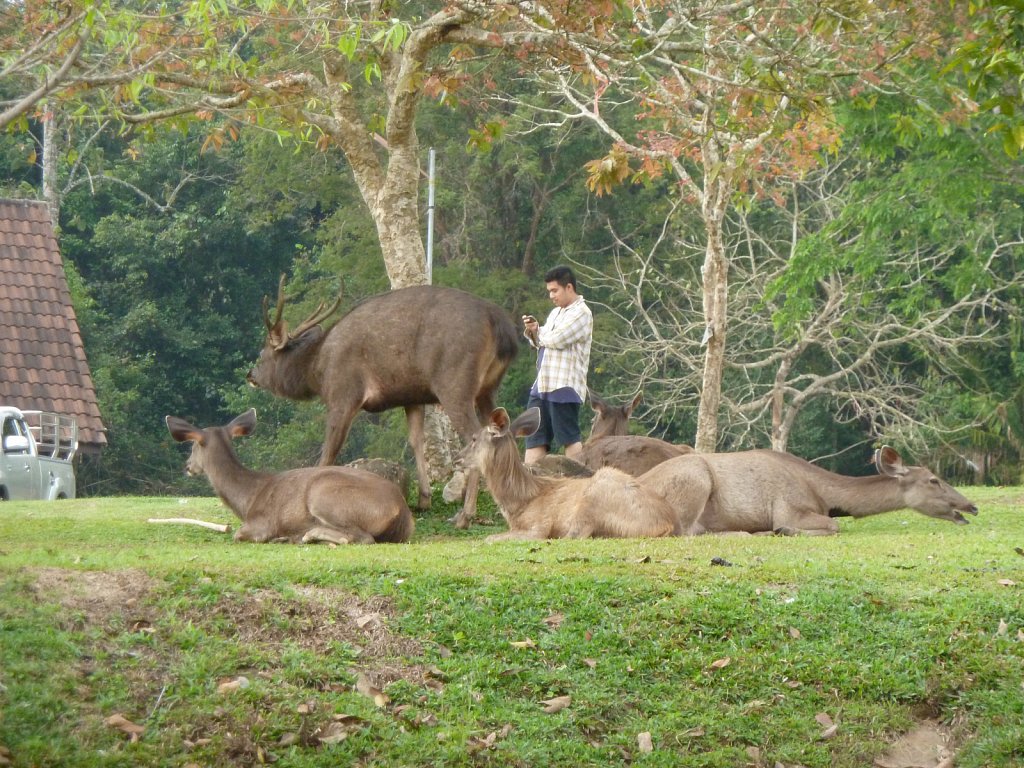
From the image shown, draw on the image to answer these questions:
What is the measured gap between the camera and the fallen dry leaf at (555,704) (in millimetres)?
7668

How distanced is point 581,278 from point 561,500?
80.7 ft

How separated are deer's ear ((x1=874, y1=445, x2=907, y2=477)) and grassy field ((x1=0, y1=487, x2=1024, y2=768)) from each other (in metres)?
3.05

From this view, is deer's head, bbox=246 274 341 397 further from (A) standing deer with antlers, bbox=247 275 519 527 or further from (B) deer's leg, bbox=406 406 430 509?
(B) deer's leg, bbox=406 406 430 509

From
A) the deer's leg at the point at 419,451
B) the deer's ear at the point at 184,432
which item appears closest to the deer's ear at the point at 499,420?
the deer's leg at the point at 419,451

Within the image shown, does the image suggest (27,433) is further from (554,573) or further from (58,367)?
(554,573)

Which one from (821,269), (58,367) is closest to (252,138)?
(58,367)

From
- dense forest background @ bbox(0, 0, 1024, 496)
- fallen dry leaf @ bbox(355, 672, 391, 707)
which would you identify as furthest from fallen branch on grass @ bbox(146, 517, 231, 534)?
dense forest background @ bbox(0, 0, 1024, 496)

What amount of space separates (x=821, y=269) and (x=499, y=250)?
14.0 m

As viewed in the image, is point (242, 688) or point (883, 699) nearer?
point (242, 688)

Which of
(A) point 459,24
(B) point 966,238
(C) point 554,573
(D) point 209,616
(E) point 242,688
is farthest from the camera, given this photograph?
(B) point 966,238

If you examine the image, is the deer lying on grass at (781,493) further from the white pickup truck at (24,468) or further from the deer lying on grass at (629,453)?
the white pickup truck at (24,468)

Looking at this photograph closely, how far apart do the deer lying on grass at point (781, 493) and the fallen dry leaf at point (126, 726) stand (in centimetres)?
570

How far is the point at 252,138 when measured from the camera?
33688 mm

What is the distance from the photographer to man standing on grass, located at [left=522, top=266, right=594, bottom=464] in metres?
13.8
